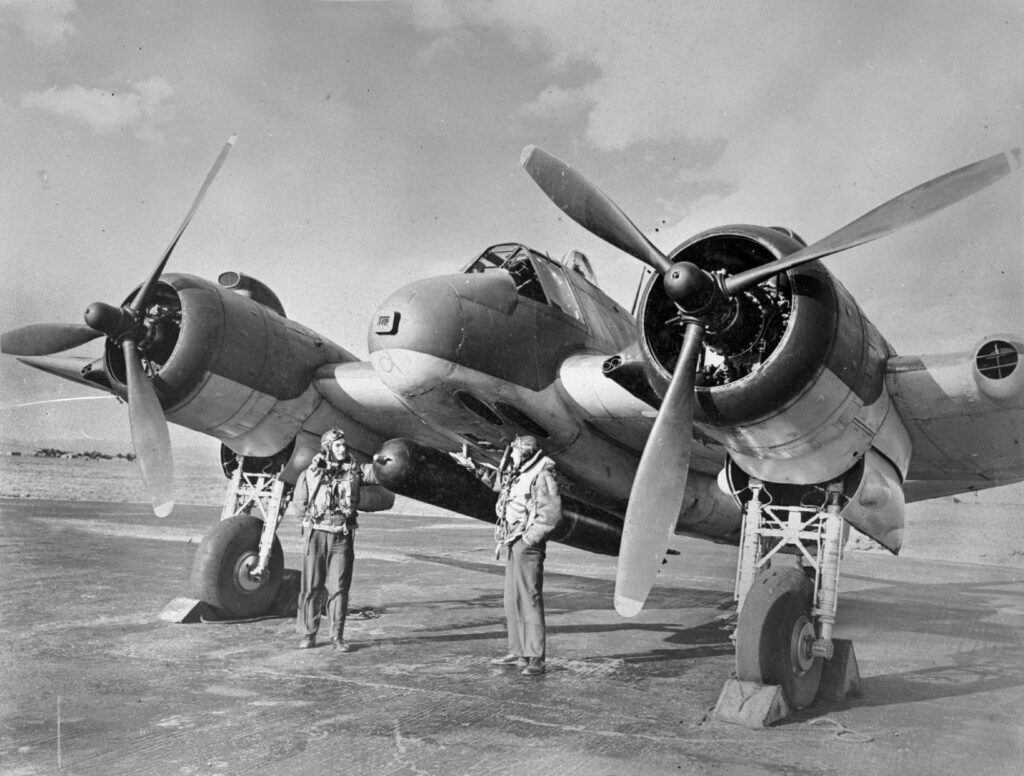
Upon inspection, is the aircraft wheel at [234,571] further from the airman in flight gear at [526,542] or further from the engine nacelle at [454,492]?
the airman in flight gear at [526,542]

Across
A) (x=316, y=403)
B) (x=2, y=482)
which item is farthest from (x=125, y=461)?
(x=316, y=403)

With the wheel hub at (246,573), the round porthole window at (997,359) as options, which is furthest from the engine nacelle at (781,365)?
the wheel hub at (246,573)

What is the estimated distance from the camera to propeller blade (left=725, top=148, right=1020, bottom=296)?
4.66 metres

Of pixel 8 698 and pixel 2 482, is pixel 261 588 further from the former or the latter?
pixel 2 482

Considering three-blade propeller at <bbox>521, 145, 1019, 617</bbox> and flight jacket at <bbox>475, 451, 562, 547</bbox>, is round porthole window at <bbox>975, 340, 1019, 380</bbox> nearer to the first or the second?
three-blade propeller at <bbox>521, 145, 1019, 617</bbox>

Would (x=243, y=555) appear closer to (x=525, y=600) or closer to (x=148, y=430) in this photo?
(x=148, y=430)

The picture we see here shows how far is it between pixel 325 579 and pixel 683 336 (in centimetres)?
375

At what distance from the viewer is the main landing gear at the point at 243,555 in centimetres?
776

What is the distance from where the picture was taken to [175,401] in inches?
301

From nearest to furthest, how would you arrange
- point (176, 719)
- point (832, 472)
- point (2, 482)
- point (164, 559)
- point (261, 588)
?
point (176, 719), point (832, 472), point (261, 588), point (164, 559), point (2, 482)

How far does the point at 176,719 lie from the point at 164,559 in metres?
9.10

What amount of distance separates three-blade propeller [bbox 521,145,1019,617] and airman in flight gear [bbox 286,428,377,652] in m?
2.74

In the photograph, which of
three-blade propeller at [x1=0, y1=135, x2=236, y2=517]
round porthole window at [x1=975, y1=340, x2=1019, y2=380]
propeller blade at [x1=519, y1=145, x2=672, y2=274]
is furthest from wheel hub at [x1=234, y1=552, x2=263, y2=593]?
round porthole window at [x1=975, y1=340, x2=1019, y2=380]

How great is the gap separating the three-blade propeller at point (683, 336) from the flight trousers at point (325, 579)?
2724 mm
